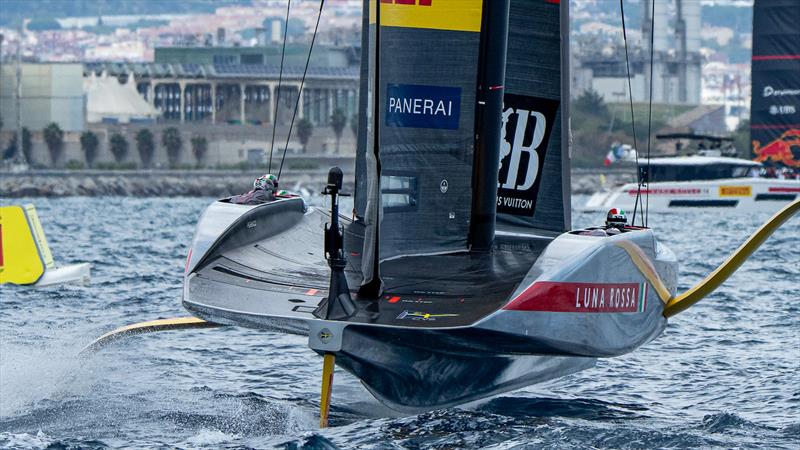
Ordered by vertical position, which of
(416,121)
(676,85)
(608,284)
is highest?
(676,85)

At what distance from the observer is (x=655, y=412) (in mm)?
9258

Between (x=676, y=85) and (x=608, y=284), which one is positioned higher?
(x=676, y=85)

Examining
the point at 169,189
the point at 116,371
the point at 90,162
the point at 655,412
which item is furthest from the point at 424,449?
the point at 90,162

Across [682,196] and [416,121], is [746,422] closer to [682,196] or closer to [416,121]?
[416,121]

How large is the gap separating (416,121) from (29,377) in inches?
134

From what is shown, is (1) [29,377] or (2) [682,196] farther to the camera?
(2) [682,196]

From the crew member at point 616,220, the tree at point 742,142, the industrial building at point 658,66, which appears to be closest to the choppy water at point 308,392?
the crew member at point 616,220

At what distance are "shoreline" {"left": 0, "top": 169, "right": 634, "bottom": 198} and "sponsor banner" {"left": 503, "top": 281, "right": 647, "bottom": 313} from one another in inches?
2188

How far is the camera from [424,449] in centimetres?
786

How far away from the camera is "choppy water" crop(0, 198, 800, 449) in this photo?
8148 millimetres

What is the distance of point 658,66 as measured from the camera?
11900 cm

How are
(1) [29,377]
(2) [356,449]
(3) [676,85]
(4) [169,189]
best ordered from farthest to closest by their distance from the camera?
(3) [676,85] → (4) [169,189] → (1) [29,377] → (2) [356,449]

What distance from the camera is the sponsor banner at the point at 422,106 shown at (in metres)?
9.21

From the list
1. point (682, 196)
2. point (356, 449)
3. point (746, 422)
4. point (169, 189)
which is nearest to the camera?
point (356, 449)
